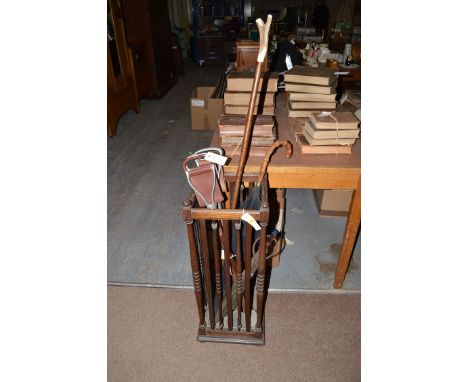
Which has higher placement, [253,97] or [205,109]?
[253,97]

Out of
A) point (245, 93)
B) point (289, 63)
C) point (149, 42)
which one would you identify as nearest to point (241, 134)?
point (245, 93)

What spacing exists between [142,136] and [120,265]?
2.19m

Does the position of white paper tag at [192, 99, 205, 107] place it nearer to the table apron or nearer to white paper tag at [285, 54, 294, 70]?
white paper tag at [285, 54, 294, 70]

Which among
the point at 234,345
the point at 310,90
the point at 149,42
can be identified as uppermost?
the point at 149,42

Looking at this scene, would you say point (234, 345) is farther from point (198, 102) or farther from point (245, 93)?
point (198, 102)

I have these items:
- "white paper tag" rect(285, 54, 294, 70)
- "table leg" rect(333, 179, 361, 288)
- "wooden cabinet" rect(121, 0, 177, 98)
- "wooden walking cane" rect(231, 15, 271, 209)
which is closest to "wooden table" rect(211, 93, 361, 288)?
"table leg" rect(333, 179, 361, 288)

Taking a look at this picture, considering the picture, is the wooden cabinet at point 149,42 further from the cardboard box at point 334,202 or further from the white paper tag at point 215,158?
the white paper tag at point 215,158

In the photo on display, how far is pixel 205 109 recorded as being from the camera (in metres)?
3.68

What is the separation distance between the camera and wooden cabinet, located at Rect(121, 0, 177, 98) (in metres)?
4.52

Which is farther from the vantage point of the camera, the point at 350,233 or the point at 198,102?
the point at 198,102

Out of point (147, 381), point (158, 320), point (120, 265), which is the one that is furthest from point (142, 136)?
point (147, 381)

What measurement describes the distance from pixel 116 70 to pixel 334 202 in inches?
121

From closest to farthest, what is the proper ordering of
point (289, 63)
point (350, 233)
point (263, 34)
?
point (263, 34) < point (350, 233) < point (289, 63)

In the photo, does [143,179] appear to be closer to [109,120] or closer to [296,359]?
[109,120]
